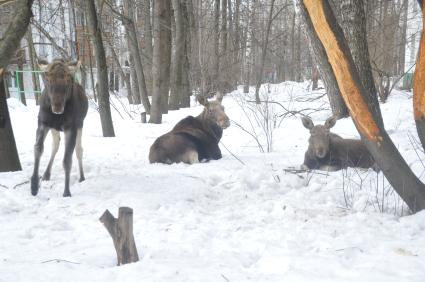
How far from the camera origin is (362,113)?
450 cm

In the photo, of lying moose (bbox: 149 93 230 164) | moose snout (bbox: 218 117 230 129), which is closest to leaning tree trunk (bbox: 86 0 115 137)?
lying moose (bbox: 149 93 230 164)

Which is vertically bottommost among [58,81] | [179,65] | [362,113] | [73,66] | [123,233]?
[123,233]

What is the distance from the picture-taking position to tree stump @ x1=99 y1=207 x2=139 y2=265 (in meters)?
3.35

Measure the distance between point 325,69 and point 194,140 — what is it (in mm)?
3199

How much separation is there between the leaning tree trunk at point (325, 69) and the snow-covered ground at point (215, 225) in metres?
2.17

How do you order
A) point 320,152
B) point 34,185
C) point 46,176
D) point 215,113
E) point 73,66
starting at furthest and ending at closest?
point 215,113
point 320,152
point 46,176
point 73,66
point 34,185

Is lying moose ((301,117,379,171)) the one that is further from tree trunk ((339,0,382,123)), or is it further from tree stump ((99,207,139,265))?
tree stump ((99,207,139,265))

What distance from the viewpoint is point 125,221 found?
3344mm

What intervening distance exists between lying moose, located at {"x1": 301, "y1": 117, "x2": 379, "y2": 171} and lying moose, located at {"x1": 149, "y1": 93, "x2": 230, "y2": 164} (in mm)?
1785

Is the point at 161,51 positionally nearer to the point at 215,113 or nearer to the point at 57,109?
the point at 215,113

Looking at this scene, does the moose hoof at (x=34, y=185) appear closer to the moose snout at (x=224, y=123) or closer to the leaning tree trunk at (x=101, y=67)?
the moose snout at (x=224, y=123)

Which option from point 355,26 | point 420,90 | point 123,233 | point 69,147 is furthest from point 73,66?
point 355,26

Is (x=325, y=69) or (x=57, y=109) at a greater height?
(x=325, y=69)

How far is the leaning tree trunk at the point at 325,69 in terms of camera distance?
9.16 m
